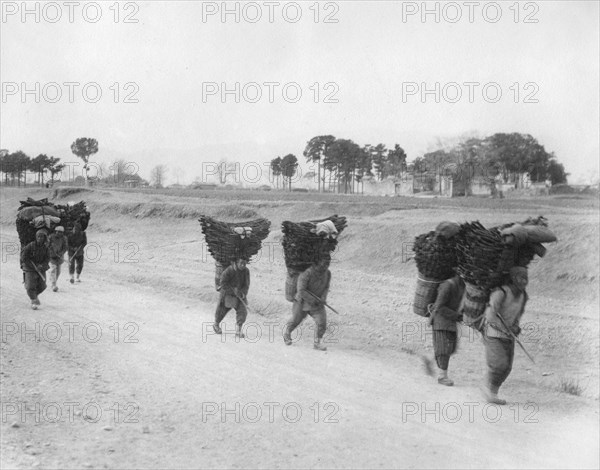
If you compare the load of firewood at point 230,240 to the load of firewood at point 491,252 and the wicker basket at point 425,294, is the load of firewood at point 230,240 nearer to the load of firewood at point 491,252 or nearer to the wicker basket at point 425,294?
the wicker basket at point 425,294

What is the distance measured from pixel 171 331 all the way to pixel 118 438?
388 cm

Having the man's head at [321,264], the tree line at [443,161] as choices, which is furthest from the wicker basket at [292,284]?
the tree line at [443,161]

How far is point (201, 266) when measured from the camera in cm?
1647

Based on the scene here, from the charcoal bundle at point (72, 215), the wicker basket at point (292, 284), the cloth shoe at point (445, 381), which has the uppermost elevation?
the charcoal bundle at point (72, 215)

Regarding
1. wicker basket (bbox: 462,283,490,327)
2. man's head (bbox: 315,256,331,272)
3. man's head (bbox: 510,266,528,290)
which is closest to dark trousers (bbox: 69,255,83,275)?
man's head (bbox: 315,256,331,272)

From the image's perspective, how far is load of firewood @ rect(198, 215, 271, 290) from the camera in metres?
8.54

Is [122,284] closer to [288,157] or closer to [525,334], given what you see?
[525,334]

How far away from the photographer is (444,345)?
671cm

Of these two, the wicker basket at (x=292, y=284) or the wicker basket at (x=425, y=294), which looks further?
the wicker basket at (x=292, y=284)

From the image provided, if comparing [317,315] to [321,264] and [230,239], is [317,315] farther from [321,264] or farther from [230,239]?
[230,239]

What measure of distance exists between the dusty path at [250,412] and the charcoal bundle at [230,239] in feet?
4.13

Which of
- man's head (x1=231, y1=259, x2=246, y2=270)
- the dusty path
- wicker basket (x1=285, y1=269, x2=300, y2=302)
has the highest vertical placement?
man's head (x1=231, y1=259, x2=246, y2=270)

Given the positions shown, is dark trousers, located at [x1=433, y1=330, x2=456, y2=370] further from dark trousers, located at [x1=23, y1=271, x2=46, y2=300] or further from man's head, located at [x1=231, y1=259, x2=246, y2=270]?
dark trousers, located at [x1=23, y1=271, x2=46, y2=300]

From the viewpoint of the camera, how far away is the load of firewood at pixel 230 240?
28.0 ft
